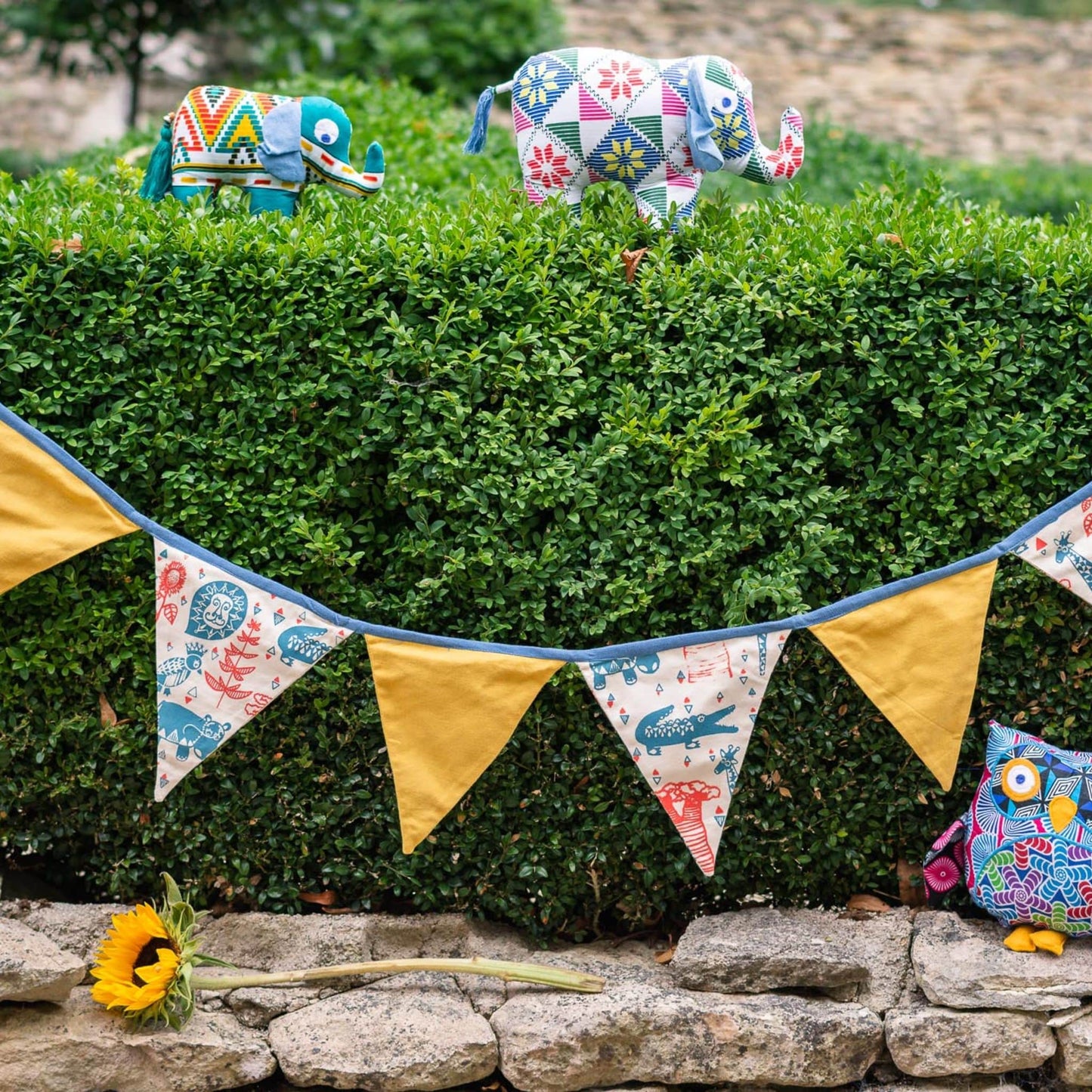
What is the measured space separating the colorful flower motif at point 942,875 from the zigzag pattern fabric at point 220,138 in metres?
2.86

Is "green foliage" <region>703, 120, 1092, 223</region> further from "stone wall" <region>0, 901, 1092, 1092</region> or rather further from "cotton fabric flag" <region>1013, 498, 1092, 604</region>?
"stone wall" <region>0, 901, 1092, 1092</region>

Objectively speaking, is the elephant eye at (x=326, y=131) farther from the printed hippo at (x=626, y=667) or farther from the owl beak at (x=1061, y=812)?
the owl beak at (x=1061, y=812)

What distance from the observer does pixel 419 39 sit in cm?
1065

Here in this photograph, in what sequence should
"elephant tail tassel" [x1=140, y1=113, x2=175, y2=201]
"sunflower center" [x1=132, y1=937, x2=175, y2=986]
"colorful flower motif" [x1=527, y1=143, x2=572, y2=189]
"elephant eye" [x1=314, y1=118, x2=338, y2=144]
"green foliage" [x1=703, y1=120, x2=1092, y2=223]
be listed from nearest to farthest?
→ "sunflower center" [x1=132, y1=937, x2=175, y2=986], "colorful flower motif" [x1=527, y1=143, x2=572, y2=189], "elephant eye" [x1=314, y1=118, x2=338, y2=144], "elephant tail tassel" [x1=140, y1=113, x2=175, y2=201], "green foliage" [x1=703, y1=120, x2=1092, y2=223]

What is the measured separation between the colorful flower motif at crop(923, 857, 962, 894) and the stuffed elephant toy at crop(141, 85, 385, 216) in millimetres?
2709

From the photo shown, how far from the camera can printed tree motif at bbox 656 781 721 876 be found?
339 centimetres

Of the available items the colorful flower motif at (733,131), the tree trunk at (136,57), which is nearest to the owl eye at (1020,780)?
the colorful flower motif at (733,131)

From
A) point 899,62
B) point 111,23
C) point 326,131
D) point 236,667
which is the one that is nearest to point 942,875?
point 236,667

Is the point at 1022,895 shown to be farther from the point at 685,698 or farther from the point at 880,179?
the point at 880,179

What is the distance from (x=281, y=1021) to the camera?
337 cm

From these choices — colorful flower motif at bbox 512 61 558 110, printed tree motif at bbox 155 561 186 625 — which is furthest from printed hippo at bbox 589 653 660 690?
colorful flower motif at bbox 512 61 558 110

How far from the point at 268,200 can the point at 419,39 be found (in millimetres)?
7502

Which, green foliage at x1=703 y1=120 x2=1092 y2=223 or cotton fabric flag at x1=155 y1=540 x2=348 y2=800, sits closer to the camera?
cotton fabric flag at x1=155 y1=540 x2=348 y2=800

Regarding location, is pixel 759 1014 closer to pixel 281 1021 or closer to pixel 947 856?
pixel 947 856
